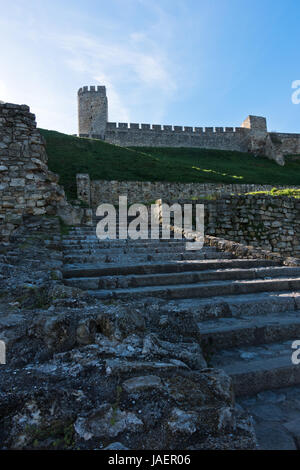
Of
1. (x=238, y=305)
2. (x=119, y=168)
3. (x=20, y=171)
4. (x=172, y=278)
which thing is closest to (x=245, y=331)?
(x=238, y=305)

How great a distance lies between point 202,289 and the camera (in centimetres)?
398

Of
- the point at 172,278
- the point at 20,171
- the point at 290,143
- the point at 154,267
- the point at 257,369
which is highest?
the point at 290,143

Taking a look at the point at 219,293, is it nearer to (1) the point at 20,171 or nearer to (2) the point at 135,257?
(2) the point at 135,257

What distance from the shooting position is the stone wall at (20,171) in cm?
625

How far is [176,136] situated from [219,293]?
3497 cm

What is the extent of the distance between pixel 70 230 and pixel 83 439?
6.38m

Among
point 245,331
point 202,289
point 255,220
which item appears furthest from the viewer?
point 255,220

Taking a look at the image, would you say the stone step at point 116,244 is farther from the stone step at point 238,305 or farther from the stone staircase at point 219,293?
the stone step at point 238,305

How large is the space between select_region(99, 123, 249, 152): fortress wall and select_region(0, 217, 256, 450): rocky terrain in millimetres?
34222

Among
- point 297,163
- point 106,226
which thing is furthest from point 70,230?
point 297,163

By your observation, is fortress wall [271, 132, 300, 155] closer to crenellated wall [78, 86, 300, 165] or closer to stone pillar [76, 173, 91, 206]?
crenellated wall [78, 86, 300, 165]

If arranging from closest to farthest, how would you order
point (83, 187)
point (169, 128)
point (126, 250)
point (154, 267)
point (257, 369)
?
point (257, 369) → point (154, 267) → point (126, 250) → point (83, 187) → point (169, 128)

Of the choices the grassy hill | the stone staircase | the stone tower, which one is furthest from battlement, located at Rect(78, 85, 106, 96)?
the stone staircase
